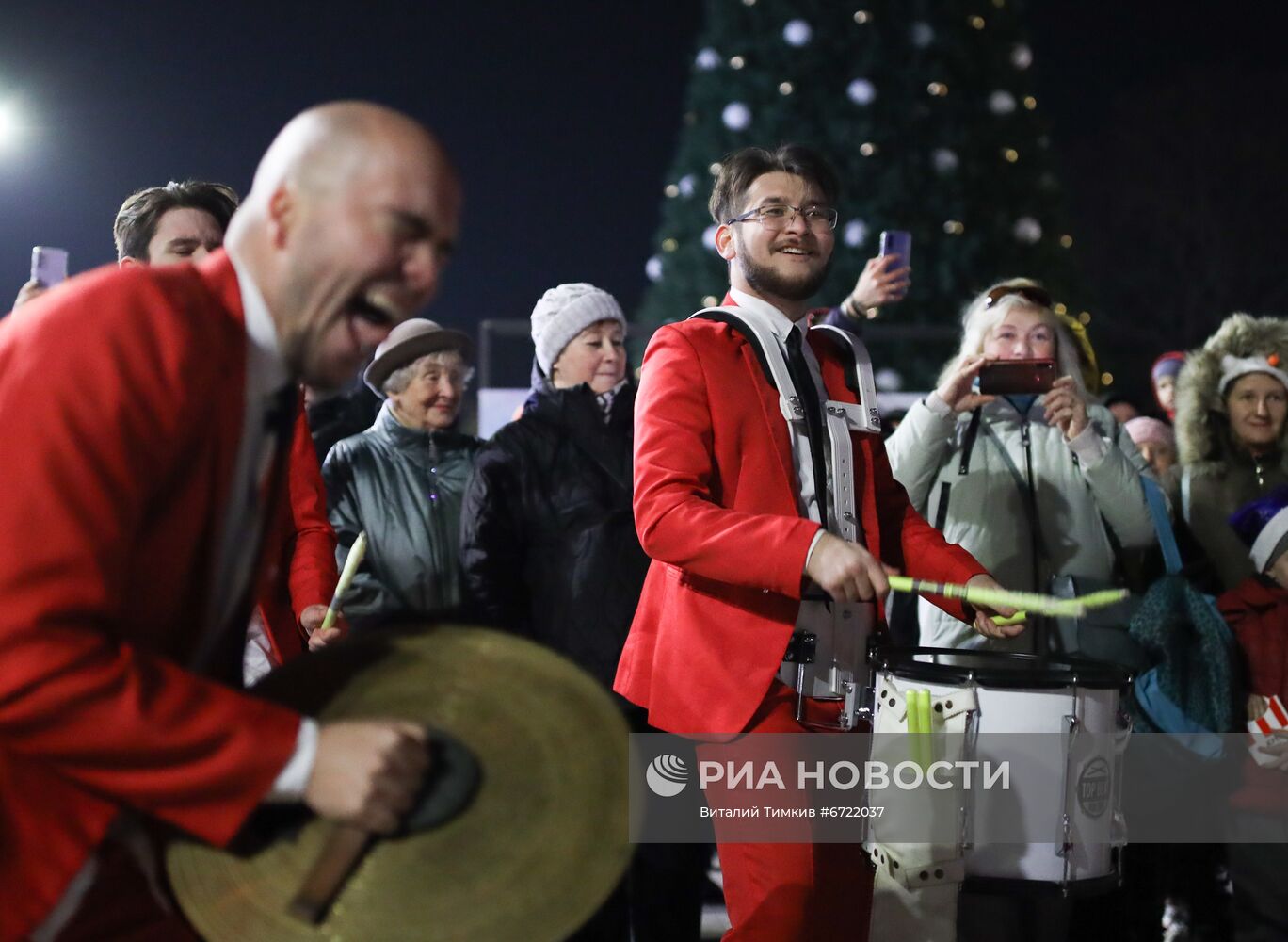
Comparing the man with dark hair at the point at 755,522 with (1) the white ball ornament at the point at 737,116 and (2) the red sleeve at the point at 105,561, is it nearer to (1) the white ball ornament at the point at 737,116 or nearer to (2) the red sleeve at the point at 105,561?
(2) the red sleeve at the point at 105,561

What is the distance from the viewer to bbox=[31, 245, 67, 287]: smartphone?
419cm

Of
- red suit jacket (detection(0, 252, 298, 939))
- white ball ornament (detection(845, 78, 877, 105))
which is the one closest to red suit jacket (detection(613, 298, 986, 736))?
red suit jacket (detection(0, 252, 298, 939))

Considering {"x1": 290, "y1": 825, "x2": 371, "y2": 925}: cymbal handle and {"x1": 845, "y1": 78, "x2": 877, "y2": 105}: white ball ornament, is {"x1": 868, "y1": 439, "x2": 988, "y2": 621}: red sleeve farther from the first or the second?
{"x1": 845, "y1": 78, "x2": 877, "y2": 105}: white ball ornament

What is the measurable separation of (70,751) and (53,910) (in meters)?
0.20

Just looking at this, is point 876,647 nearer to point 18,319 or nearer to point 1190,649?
point 1190,649

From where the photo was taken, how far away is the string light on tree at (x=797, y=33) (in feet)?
37.7

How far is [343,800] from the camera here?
1503mm

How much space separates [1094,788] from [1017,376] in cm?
158

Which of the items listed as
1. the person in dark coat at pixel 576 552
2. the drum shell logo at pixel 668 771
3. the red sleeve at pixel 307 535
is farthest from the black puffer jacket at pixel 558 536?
the red sleeve at pixel 307 535

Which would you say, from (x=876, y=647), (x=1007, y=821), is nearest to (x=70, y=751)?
(x=876, y=647)

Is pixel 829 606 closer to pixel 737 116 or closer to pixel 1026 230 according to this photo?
pixel 737 116

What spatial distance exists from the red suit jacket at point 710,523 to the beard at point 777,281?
0.53ft

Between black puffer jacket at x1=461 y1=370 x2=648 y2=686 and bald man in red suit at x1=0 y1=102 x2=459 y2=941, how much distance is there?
2.80 m

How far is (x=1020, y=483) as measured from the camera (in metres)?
4.45
